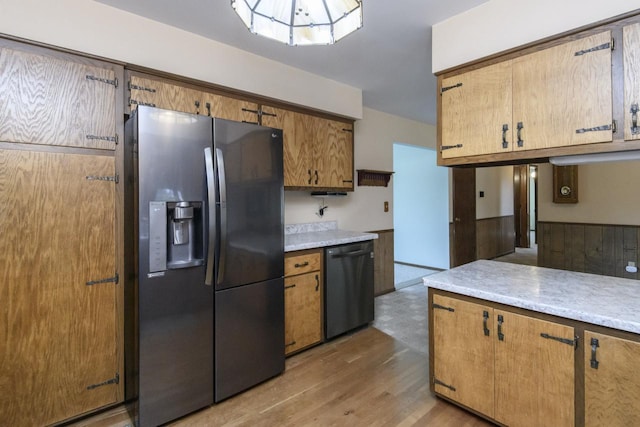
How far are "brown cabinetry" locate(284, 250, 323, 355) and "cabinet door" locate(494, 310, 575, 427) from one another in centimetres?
147

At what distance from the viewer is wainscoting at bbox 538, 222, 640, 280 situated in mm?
3539

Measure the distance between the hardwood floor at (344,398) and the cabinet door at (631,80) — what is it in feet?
5.78

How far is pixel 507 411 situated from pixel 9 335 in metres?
2.74

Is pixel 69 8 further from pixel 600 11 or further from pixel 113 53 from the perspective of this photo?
pixel 600 11

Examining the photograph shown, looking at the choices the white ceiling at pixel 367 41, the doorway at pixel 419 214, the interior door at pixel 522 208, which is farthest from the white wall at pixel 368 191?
the interior door at pixel 522 208

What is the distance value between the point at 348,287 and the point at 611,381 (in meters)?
1.94

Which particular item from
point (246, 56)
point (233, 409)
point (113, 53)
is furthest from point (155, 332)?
point (246, 56)

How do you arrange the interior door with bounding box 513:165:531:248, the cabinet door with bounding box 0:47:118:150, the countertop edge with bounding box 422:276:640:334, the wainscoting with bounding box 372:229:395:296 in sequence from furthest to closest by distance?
the interior door with bounding box 513:165:531:248 < the wainscoting with bounding box 372:229:395:296 < the cabinet door with bounding box 0:47:118:150 < the countertop edge with bounding box 422:276:640:334

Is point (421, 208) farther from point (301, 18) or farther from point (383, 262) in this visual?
point (301, 18)

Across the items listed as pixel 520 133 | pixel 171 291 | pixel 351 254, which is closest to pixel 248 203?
pixel 171 291

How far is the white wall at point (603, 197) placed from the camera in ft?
11.7

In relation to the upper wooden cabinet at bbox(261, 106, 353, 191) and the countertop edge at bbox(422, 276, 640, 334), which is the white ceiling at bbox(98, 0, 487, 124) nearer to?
the upper wooden cabinet at bbox(261, 106, 353, 191)

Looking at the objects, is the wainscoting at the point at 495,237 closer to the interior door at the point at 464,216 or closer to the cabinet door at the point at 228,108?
the interior door at the point at 464,216

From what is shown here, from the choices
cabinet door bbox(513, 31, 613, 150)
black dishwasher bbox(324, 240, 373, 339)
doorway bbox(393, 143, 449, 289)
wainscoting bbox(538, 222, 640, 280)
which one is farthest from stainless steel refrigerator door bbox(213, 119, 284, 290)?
wainscoting bbox(538, 222, 640, 280)
